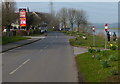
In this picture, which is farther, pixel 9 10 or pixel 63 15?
pixel 63 15

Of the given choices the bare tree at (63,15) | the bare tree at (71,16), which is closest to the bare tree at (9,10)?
the bare tree at (71,16)

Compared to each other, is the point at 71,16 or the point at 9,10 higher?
the point at 71,16

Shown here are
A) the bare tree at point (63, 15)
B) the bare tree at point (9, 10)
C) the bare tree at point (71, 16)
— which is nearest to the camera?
the bare tree at point (9, 10)

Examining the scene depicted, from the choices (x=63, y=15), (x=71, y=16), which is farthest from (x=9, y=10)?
(x=63, y=15)

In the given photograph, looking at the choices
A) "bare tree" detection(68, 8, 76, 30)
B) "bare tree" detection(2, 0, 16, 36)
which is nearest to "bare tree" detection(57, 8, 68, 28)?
"bare tree" detection(68, 8, 76, 30)

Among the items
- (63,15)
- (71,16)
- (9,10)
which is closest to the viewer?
(9,10)

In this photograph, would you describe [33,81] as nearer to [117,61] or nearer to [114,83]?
[114,83]

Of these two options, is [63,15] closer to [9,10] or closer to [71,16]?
[71,16]

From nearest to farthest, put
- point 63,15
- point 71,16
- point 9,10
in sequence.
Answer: point 9,10 < point 71,16 < point 63,15

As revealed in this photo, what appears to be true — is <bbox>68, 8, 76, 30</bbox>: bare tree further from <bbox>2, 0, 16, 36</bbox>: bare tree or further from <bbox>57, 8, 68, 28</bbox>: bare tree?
<bbox>2, 0, 16, 36</bbox>: bare tree

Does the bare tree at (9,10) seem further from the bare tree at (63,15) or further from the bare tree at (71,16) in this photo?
the bare tree at (63,15)

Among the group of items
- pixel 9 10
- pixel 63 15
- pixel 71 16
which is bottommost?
pixel 9 10

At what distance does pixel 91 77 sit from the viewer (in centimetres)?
985

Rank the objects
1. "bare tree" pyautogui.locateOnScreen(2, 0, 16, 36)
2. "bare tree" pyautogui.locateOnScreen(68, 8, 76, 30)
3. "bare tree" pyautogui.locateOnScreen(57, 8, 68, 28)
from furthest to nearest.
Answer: "bare tree" pyautogui.locateOnScreen(57, 8, 68, 28), "bare tree" pyautogui.locateOnScreen(68, 8, 76, 30), "bare tree" pyautogui.locateOnScreen(2, 0, 16, 36)
